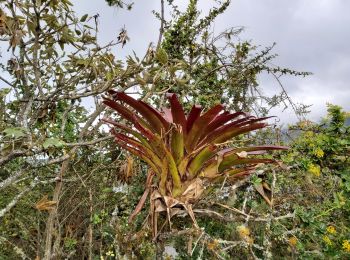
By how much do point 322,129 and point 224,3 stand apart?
2.96m

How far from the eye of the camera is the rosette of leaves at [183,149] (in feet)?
5.27

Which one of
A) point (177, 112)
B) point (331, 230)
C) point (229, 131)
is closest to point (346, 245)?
point (331, 230)

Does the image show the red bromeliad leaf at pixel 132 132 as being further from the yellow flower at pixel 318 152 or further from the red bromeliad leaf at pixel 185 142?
the yellow flower at pixel 318 152

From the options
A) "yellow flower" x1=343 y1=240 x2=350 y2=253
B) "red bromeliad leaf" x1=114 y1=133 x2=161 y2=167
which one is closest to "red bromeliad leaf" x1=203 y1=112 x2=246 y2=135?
"red bromeliad leaf" x1=114 y1=133 x2=161 y2=167

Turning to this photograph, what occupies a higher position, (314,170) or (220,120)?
(220,120)

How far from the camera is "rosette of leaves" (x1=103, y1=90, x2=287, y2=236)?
161cm

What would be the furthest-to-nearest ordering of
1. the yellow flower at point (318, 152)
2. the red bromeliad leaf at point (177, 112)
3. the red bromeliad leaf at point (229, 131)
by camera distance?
the yellow flower at point (318, 152) → the red bromeliad leaf at point (229, 131) → the red bromeliad leaf at point (177, 112)

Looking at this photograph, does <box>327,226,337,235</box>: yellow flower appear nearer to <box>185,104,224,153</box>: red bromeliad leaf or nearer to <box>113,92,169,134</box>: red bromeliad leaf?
<box>185,104,224,153</box>: red bromeliad leaf

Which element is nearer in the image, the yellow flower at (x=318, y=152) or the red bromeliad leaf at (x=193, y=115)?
the red bromeliad leaf at (x=193, y=115)

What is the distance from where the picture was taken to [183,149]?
1.70m

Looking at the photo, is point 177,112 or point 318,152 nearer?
point 177,112

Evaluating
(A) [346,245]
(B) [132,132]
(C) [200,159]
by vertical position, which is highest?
(B) [132,132]

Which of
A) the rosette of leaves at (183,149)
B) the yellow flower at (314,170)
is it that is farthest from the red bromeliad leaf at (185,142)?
the yellow flower at (314,170)

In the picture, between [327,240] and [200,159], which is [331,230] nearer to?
[327,240]
